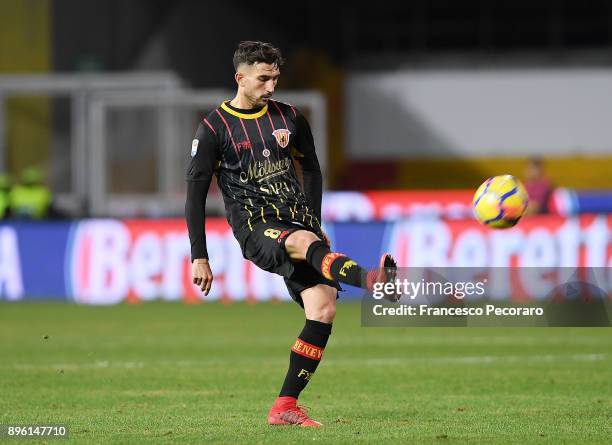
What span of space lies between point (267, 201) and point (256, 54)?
0.83 metres

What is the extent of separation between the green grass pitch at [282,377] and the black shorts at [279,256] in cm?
81

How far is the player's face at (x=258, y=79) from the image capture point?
24.2 ft

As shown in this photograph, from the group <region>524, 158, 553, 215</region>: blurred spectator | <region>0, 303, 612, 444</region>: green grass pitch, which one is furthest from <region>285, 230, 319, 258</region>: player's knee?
<region>524, 158, 553, 215</region>: blurred spectator

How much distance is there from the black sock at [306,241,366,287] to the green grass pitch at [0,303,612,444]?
0.83 metres

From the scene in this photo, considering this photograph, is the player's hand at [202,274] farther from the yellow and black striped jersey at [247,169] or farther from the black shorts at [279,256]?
the black shorts at [279,256]

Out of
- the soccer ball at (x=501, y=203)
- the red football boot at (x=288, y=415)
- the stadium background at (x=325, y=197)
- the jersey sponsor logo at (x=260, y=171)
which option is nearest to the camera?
the red football boot at (x=288, y=415)

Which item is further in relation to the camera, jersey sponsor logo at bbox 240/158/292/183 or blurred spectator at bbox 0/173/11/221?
blurred spectator at bbox 0/173/11/221

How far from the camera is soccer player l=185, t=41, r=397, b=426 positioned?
7.25 m

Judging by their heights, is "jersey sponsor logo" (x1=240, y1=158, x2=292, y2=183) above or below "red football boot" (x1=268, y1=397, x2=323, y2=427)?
above

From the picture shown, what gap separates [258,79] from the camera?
24.2 ft

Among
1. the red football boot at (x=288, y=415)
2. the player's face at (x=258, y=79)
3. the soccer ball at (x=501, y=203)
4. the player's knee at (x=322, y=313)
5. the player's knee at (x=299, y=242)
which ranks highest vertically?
the player's face at (x=258, y=79)

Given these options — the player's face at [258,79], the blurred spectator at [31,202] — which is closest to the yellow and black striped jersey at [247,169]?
the player's face at [258,79]

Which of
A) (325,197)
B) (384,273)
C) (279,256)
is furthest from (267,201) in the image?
(325,197)

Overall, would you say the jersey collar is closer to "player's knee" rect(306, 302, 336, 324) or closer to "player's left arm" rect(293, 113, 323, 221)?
"player's left arm" rect(293, 113, 323, 221)
